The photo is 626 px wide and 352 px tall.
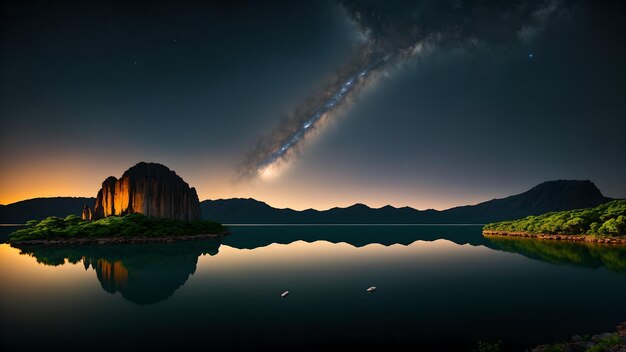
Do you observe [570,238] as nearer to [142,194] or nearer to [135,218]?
[135,218]

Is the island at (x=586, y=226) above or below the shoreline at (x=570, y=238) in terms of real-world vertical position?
above

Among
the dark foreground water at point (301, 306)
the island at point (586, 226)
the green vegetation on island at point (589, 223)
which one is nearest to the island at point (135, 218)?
the dark foreground water at point (301, 306)

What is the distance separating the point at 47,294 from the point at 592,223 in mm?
84612

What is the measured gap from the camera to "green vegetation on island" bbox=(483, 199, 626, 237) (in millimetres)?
55969

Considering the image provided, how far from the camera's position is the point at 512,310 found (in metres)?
17.5

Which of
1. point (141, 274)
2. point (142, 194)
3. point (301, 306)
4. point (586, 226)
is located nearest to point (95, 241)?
point (141, 274)

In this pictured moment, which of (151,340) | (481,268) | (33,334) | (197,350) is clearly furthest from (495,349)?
(481,268)

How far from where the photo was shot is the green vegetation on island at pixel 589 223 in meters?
56.0

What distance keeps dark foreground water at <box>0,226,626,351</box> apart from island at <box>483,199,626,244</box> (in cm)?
2998

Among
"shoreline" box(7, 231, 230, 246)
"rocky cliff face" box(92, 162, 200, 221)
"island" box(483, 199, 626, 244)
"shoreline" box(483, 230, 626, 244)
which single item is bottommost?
"shoreline" box(483, 230, 626, 244)

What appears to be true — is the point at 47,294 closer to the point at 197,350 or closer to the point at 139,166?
the point at 197,350

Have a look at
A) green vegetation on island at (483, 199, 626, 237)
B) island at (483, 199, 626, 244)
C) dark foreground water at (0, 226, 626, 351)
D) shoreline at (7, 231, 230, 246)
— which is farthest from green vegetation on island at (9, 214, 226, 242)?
green vegetation on island at (483, 199, 626, 237)

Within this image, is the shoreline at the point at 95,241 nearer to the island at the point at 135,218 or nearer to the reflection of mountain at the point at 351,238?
the island at the point at 135,218

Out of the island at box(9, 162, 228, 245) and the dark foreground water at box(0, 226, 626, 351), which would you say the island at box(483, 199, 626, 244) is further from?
the island at box(9, 162, 228, 245)
